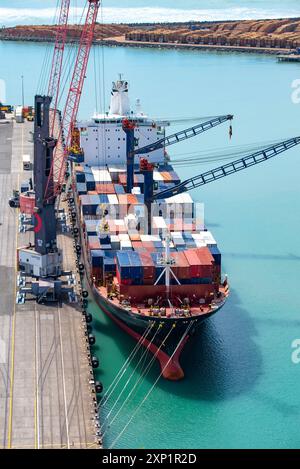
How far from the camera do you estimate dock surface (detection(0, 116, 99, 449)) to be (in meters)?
28.2

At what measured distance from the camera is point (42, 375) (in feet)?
105

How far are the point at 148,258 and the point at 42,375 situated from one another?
28.9 ft

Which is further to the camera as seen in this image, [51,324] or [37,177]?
[37,177]

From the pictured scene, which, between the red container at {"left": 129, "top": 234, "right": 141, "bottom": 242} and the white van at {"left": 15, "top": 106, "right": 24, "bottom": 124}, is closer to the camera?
the red container at {"left": 129, "top": 234, "right": 141, "bottom": 242}

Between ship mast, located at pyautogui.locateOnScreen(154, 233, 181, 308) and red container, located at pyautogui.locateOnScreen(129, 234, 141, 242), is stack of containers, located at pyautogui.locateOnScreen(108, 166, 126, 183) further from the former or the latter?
ship mast, located at pyautogui.locateOnScreen(154, 233, 181, 308)

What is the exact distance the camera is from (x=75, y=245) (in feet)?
155

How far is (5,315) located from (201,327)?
9.98 meters

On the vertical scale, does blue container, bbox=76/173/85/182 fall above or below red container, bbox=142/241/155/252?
above

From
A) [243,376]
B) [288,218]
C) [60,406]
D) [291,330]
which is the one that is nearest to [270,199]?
[288,218]

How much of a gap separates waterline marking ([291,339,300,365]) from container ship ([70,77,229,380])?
4247 millimetres

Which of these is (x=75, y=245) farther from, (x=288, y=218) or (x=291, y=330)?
(x=288, y=218)

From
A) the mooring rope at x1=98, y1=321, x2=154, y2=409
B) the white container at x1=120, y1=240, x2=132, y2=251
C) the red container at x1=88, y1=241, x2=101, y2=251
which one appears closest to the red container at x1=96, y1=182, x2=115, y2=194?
the red container at x1=88, y1=241, x2=101, y2=251

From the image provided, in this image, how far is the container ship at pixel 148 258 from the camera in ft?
121

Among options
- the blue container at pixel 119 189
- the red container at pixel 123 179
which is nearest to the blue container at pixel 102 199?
the blue container at pixel 119 189
